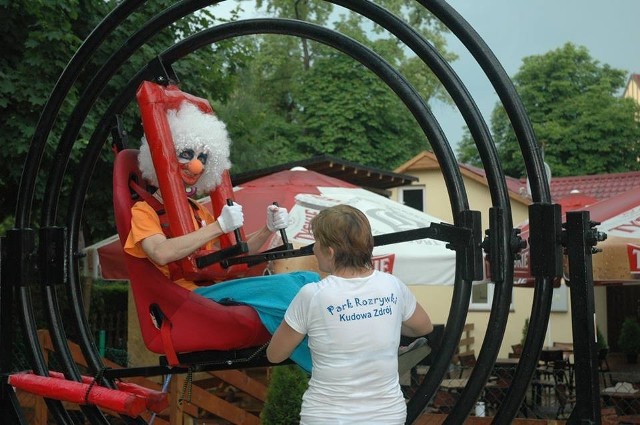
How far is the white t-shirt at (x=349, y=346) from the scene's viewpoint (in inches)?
117

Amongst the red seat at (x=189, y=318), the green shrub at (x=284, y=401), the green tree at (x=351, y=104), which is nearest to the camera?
the red seat at (x=189, y=318)

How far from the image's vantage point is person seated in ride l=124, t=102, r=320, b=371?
3.58 m

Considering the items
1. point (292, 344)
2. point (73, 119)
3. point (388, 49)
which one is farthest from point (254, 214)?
point (388, 49)

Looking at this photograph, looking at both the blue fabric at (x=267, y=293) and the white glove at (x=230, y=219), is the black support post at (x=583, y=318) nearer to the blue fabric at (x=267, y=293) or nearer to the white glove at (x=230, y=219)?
the blue fabric at (x=267, y=293)

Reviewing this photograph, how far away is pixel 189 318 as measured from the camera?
3.55 metres

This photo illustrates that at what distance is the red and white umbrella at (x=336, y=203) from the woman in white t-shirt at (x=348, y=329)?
416 centimetres

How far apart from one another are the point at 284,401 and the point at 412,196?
17.0m

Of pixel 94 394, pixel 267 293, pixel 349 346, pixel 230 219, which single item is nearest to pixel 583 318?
pixel 349 346

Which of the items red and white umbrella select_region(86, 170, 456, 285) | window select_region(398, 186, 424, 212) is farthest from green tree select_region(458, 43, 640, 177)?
red and white umbrella select_region(86, 170, 456, 285)

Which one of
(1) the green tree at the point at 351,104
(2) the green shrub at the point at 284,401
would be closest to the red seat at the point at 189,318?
(2) the green shrub at the point at 284,401

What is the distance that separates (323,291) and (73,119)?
2.04 m

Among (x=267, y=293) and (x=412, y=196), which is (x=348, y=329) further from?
(x=412, y=196)

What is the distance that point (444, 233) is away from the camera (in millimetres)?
3279

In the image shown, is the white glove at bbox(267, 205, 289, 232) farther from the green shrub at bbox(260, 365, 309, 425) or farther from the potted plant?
the potted plant
